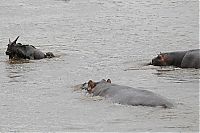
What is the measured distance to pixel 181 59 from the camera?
13.4 metres

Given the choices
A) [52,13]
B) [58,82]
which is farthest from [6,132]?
[52,13]

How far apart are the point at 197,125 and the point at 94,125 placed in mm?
1380

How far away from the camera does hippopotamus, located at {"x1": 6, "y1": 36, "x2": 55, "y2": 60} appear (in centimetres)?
1597

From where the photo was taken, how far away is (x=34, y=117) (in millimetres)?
9023

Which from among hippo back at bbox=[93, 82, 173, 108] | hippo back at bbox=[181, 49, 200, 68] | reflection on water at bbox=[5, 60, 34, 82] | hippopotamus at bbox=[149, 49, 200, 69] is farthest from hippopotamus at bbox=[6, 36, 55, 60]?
hippo back at bbox=[93, 82, 173, 108]

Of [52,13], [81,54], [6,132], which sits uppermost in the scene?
[52,13]

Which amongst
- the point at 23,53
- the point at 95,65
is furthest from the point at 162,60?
the point at 23,53

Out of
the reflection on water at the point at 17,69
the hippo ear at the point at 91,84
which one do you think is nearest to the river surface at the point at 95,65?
the reflection on water at the point at 17,69

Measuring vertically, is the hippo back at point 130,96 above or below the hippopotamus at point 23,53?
below

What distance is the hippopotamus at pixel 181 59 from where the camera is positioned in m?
12.8

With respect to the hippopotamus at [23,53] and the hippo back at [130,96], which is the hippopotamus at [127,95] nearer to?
the hippo back at [130,96]

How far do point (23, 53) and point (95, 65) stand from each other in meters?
2.64

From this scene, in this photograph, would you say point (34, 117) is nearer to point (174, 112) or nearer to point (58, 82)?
point (174, 112)

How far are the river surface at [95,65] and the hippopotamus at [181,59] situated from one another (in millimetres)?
224
